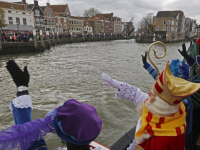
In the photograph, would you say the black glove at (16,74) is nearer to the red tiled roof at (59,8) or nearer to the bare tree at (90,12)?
the red tiled roof at (59,8)

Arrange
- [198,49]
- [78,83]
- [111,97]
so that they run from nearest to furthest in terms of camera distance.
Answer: [198,49] < [111,97] < [78,83]

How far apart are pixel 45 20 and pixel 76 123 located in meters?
45.8

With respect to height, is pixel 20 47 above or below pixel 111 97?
above

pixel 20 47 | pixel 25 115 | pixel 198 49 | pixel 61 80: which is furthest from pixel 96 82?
pixel 20 47

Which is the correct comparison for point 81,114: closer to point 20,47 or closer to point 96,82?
point 96,82

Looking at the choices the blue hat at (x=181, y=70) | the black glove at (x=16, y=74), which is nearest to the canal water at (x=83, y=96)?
the black glove at (x=16, y=74)

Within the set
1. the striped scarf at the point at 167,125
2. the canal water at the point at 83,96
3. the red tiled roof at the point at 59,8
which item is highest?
the red tiled roof at the point at 59,8

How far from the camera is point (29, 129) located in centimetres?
102

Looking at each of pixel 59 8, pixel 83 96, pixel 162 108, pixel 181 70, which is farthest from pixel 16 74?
pixel 59 8

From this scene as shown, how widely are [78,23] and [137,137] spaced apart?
5573cm

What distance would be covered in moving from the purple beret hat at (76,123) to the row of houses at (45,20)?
3129 centimetres

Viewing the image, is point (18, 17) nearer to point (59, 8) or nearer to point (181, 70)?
point (59, 8)

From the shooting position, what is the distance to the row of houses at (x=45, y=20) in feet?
104

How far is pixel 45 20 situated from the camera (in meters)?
42.0
